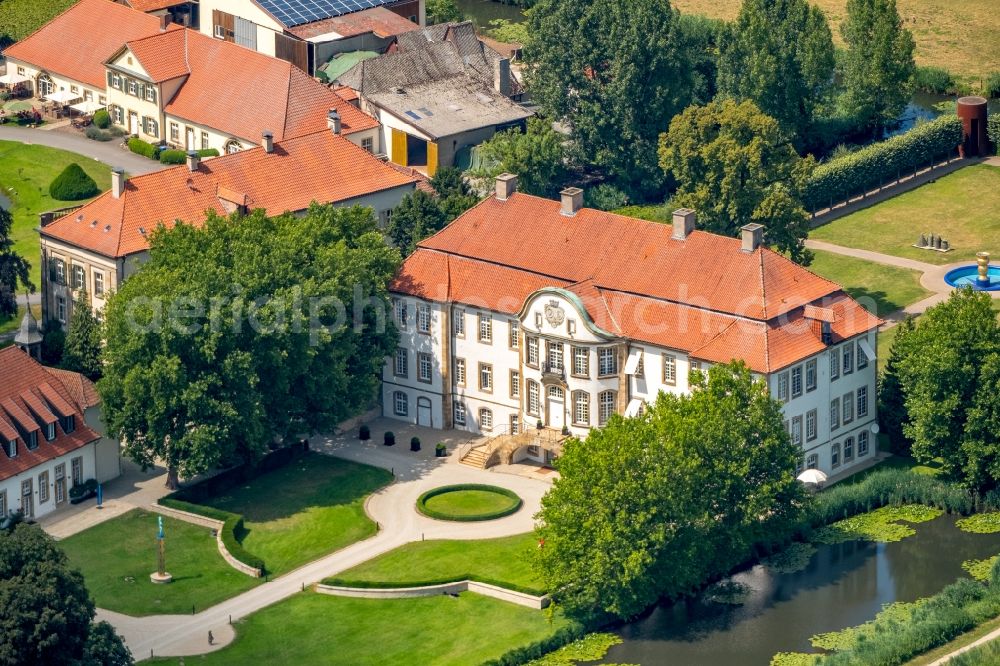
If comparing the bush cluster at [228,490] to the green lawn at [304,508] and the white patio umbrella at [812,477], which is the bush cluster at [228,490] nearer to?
the green lawn at [304,508]

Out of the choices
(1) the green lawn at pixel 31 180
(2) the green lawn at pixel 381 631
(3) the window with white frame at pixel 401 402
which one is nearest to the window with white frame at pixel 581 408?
(3) the window with white frame at pixel 401 402

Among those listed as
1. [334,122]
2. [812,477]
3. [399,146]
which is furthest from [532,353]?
[399,146]

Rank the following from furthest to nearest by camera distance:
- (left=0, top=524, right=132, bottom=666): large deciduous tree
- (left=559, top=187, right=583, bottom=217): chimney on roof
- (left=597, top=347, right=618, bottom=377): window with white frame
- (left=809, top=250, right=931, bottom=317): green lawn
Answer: (left=809, top=250, right=931, bottom=317): green lawn
(left=559, top=187, right=583, bottom=217): chimney on roof
(left=597, top=347, right=618, bottom=377): window with white frame
(left=0, top=524, right=132, bottom=666): large deciduous tree

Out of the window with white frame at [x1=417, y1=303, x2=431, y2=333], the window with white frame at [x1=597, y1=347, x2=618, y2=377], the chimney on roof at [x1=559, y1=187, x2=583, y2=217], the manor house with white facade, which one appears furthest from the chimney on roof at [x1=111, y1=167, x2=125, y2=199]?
the window with white frame at [x1=597, y1=347, x2=618, y2=377]

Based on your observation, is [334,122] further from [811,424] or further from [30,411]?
[811,424]

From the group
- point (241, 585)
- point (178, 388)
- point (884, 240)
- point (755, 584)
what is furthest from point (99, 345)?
point (884, 240)

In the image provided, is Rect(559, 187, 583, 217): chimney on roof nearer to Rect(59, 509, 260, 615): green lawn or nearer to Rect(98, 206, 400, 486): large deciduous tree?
Rect(98, 206, 400, 486): large deciduous tree

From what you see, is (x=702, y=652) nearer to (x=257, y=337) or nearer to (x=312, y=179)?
(x=257, y=337)
